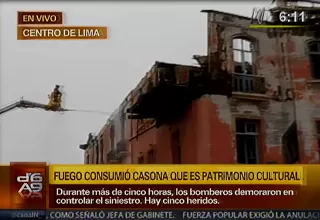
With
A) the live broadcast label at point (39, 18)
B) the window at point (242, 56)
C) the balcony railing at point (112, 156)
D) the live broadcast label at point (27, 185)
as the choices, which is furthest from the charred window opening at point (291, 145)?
the live broadcast label at point (39, 18)

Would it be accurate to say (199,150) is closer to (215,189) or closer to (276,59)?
(215,189)

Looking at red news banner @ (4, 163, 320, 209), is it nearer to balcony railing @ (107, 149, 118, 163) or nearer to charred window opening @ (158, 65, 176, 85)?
balcony railing @ (107, 149, 118, 163)

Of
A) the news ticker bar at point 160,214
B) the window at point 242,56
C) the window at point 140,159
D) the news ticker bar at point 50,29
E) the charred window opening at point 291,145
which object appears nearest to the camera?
the news ticker bar at point 160,214

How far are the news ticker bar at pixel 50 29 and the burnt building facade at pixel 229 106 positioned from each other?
0.79m

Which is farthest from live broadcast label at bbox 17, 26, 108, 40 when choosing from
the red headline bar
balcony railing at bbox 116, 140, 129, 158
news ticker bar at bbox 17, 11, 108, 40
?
the red headline bar

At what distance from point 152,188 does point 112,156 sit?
0.57 meters

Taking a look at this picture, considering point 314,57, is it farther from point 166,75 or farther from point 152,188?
point 152,188

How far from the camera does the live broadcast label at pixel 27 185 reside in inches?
244

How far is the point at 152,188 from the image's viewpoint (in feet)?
20.5

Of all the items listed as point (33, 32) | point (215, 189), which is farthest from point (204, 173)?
point (33, 32)

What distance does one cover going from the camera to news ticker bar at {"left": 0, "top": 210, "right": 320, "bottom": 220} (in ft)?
20.3

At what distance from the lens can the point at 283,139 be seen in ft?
21.9

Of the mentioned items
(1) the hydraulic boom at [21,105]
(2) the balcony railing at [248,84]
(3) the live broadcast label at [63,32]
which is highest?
(3) the live broadcast label at [63,32]

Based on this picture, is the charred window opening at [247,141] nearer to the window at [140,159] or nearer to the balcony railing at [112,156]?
the window at [140,159]
